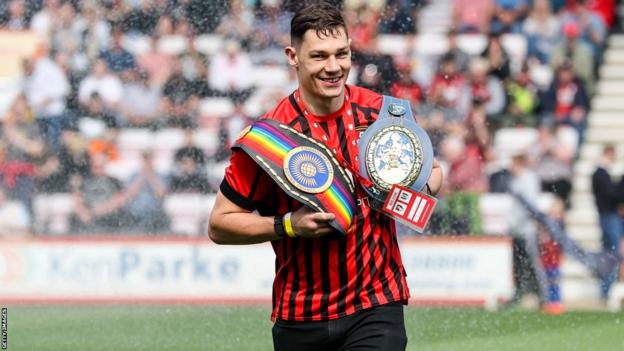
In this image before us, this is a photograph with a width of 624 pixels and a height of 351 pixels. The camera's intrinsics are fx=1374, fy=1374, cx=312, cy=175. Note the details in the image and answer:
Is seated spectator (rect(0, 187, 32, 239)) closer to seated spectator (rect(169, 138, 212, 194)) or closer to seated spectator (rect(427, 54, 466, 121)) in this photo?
seated spectator (rect(169, 138, 212, 194))

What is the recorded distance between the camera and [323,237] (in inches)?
196

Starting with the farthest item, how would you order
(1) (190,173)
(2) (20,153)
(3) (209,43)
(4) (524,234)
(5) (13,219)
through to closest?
(3) (209,43) → (2) (20,153) → (1) (190,173) → (5) (13,219) → (4) (524,234)

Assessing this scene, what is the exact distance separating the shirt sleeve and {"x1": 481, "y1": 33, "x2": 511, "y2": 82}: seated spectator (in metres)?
10.0

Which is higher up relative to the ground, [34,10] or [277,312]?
[34,10]

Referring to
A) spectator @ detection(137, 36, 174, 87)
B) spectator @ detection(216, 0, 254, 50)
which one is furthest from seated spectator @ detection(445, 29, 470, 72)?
spectator @ detection(137, 36, 174, 87)

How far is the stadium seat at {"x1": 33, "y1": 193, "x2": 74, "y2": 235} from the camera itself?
12.9 m

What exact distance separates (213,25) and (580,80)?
14.8 ft

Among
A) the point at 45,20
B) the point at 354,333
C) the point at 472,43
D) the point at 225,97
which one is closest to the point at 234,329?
the point at 225,97

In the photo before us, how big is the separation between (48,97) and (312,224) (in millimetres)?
9327

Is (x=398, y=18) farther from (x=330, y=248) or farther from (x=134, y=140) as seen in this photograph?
(x=330, y=248)

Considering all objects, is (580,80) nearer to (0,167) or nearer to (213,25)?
(213,25)

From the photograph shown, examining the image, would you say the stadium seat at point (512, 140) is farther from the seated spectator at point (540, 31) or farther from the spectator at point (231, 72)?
the spectator at point (231, 72)

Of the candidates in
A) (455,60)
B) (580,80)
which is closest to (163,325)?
(455,60)

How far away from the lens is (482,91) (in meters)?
14.5
